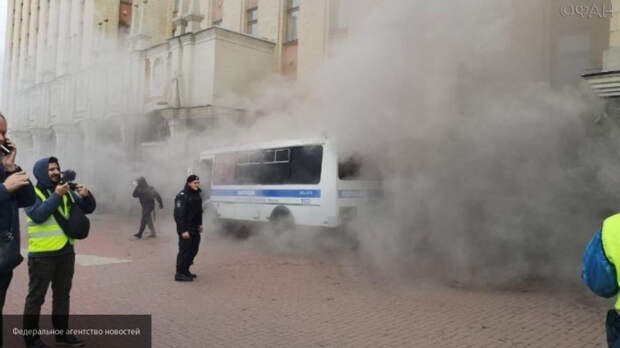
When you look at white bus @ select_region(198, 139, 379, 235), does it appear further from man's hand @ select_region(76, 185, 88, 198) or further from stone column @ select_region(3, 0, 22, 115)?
stone column @ select_region(3, 0, 22, 115)

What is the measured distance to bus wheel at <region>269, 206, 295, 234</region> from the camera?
399 inches

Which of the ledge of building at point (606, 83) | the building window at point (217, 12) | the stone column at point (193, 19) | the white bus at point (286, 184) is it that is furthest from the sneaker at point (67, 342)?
the building window at point (217, 12)

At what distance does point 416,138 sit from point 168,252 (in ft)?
17.9

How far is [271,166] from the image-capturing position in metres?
10.7

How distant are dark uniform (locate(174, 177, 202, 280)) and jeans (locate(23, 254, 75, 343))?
2.93 metres

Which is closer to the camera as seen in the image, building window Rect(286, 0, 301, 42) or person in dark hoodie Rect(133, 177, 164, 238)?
person in dark hoodie Rect(133, 177, 164, 238)

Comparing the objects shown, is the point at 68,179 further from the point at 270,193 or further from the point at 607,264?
the point at 270,193

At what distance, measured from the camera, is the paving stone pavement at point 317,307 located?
14.8ft

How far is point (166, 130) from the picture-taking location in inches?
717

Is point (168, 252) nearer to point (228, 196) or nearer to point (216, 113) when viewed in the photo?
point (228, 196)

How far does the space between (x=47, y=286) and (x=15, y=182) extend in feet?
4.70

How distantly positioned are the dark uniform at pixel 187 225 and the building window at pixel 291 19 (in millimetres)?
11616

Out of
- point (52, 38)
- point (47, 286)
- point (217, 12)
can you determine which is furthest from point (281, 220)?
point (52, 38)

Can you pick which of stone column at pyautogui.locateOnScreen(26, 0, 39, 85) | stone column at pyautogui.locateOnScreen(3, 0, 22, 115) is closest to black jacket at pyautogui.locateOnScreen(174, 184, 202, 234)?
stone column at pyautogui.locateOnScreen(26, 0, 39, 85)
